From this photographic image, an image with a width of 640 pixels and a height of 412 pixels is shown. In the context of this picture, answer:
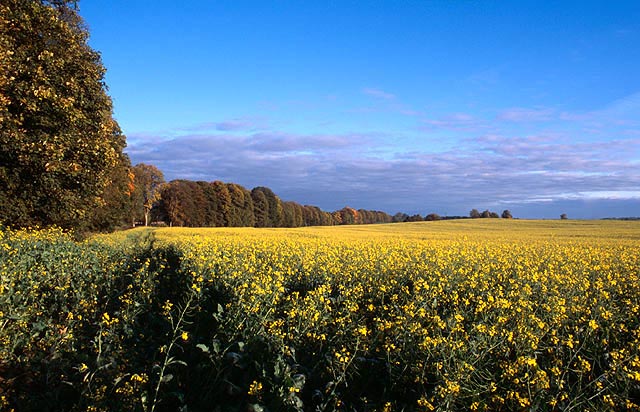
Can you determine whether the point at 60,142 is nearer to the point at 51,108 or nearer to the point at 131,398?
the point at 51,108

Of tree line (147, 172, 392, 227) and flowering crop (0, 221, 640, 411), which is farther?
tree line (147, 172, 392, 227)

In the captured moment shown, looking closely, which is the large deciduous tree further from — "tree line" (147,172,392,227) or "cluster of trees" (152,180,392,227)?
"cluster of trees" (152,180,392,227)

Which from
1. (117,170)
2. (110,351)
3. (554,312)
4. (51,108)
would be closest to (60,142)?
(51,108)

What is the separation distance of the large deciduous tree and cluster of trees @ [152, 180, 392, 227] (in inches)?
2166

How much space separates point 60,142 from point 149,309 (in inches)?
412

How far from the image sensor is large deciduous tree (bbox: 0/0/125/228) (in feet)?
46.1

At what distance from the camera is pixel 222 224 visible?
77.6 m

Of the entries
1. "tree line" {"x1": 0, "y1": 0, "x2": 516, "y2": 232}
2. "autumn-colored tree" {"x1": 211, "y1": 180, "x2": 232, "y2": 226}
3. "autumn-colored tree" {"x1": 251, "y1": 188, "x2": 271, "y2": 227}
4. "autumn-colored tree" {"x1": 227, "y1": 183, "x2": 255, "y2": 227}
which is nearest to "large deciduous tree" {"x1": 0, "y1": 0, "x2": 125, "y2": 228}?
"tree line" {"x1": 0, "y1": 0, "x2": 516, "y2": 232}

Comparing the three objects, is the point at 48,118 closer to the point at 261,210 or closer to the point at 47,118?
the point at 47,118

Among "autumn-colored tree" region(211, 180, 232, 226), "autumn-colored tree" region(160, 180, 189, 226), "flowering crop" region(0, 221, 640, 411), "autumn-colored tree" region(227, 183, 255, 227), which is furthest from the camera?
"autumn-colored tree" region(227, 183, 255, 227)

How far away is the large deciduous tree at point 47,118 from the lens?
14047mm

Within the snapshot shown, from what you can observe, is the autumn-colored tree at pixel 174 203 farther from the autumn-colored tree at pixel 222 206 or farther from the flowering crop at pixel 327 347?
the flowering crop at pixel 327 347

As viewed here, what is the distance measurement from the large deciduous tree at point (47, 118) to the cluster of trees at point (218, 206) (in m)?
55.0

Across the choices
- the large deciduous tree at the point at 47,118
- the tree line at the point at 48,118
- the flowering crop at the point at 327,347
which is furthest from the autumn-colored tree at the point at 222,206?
the flowering crop at the point at 327,347
